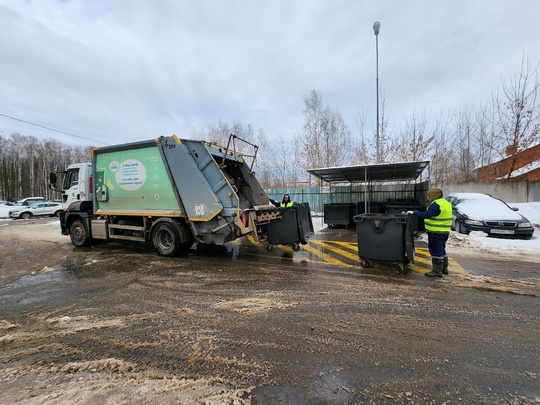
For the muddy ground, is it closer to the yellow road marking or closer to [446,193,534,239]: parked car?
the yellow road marking

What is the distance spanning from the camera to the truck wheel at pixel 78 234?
805 centimetres

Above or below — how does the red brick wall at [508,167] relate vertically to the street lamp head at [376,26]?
below

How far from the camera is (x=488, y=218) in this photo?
8.66 m

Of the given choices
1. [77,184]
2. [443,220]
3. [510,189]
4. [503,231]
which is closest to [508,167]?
[510,189]

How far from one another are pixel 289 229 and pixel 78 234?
6.69 metres

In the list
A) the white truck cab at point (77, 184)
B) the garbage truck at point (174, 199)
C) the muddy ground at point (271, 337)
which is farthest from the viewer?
the white truck cab at point (77, 184)

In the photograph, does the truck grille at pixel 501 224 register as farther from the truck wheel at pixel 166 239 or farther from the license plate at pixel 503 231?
the truck wheel at pixel 166 239

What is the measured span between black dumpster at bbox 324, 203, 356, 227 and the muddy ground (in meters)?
6.92

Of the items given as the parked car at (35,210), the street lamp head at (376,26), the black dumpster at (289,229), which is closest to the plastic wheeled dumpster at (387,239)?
the black dumpster at (289,229)

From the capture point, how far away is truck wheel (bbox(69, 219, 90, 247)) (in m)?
8.05

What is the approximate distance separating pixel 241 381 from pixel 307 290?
2.22 m

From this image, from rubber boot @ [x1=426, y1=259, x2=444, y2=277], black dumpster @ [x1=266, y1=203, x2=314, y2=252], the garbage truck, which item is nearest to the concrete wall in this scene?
rubber boot @ [x1=426, y1=259, x2=444, y2=277]

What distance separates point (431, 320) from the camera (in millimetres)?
3184

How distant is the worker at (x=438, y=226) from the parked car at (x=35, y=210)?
2770 cm
